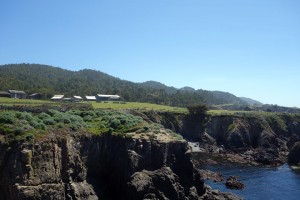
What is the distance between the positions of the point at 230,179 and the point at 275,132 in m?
74.4

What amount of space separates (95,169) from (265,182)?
43664 millimetres

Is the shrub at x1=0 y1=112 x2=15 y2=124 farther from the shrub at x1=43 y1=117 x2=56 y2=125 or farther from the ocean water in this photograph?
the ocean water

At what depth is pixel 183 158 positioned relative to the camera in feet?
202

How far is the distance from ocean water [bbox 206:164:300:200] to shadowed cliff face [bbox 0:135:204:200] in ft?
51.8

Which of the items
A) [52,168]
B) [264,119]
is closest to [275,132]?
[264,119]

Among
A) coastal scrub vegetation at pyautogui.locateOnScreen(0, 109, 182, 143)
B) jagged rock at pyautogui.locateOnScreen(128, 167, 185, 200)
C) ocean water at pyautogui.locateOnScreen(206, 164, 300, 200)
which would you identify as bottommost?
ocean water at pyautogui.locateOnScreen(206, 164, 300, 200)

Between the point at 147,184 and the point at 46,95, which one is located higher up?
the point at 46,95

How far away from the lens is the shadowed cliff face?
4531 cm

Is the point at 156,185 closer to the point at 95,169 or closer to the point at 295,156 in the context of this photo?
the point at 95,169

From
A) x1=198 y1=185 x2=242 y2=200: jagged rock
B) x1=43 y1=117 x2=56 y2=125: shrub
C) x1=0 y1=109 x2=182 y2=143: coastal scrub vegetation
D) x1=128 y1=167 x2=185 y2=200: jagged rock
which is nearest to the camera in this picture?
x1=0 y1=109 x2=182 y2=143: coastal scrub vegetation

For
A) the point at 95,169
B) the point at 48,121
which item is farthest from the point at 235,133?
the point at 48,121

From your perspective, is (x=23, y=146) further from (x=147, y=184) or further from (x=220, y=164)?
(x=220, y=164)

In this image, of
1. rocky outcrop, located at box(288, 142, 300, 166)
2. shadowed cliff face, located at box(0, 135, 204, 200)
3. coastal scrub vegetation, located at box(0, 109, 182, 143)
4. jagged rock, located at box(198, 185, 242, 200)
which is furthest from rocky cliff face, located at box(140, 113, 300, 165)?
shadowed cliff face, located at box(0, 135, 204, 200)

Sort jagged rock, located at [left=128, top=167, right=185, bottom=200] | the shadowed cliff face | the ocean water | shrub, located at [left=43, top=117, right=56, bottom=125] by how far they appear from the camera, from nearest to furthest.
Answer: the shadowed cliff face
jagged rock, located at [left=128, top=167, right=185, bottom=200]
shrub, located at [left=43, top=117, right=56, bottom=125]
the ocean water
